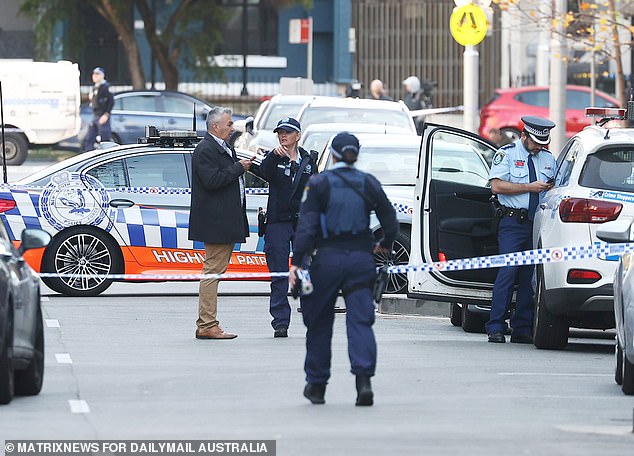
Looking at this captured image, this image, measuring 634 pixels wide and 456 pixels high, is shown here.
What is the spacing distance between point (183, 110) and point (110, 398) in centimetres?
2416

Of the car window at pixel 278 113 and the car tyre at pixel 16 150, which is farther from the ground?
the car window at pixel 278 113

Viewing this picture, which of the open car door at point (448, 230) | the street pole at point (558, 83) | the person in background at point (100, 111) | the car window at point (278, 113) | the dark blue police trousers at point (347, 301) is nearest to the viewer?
the dark blue police trousers at point (347, 301)

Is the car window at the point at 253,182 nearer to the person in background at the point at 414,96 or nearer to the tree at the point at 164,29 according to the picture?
the person in background at the point at 414,96

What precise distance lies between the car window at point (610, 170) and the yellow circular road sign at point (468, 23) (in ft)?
29.4

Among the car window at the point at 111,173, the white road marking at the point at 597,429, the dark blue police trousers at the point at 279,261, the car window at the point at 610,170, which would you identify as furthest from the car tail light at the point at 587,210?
the car window at the point at 111,173

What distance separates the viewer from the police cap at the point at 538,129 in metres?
13.4

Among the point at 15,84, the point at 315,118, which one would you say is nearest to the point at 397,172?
the point at 315,118

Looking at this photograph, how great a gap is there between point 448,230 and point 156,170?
146 inches

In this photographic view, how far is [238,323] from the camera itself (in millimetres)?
14812

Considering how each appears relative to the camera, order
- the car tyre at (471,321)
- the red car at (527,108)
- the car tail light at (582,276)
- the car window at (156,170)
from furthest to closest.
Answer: the red car at (527,108), the car window at (156,170), the car tyre at (471,321), the car tail light at (582,276)

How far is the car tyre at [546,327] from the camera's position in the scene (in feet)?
42.8

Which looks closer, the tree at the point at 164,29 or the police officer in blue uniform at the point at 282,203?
the police officer in blue uniform at the point at 282,203

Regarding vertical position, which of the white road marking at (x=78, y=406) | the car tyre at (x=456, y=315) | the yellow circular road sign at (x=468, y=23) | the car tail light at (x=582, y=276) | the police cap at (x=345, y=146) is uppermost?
the yellow circular road sign at (x=468, y=23)

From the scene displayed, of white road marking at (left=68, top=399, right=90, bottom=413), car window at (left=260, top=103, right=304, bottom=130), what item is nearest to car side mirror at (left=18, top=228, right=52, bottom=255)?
white road marking at (left=68, top=399, right=90, bottom=413)
